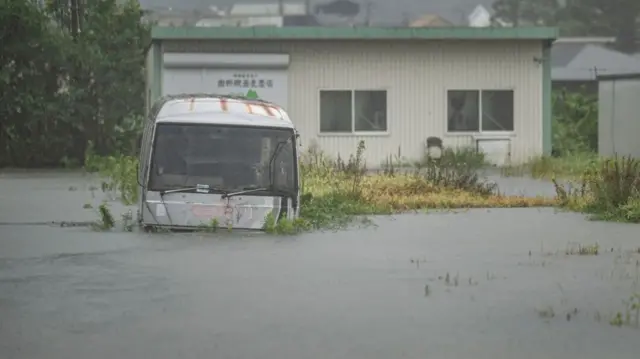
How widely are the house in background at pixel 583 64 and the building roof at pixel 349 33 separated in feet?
84.0

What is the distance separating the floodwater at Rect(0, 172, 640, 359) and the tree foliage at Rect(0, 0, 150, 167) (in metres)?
16.9

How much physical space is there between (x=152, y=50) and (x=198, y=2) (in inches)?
2048

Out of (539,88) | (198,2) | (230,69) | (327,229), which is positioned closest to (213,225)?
(327,229)

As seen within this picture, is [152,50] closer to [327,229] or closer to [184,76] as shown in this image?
[184,76]

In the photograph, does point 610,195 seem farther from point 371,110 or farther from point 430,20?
point 430,20

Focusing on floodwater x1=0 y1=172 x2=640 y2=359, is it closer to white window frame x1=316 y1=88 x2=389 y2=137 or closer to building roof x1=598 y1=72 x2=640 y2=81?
white window frame x1=316 y1=88 x2=389 y2=137

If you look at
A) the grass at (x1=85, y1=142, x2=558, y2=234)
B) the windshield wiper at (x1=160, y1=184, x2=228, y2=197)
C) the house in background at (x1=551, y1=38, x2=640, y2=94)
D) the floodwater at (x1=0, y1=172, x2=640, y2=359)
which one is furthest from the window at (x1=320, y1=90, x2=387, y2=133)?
the house in background at (x1=551, y1=38, x2=640, y2=94)

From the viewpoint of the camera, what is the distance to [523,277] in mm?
11133

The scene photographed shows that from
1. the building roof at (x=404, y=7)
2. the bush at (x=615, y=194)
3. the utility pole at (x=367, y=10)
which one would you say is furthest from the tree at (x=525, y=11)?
the bush at (x=615, y=194)

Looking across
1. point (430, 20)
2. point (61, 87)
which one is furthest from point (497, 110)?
point (430, 20)

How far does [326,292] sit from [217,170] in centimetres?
512

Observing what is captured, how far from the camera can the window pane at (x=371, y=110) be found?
29156 millimetres

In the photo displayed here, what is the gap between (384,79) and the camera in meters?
29.3

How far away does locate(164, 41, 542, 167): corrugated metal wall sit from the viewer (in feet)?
94.8
